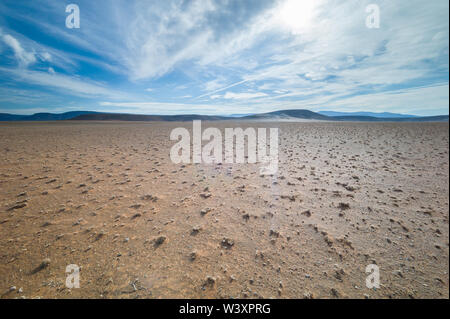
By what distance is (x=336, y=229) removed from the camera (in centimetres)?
365

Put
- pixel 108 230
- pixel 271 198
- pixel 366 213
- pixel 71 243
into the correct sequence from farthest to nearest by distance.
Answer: pixel 271 198, pixel 366 213, pixel 108 230, pixel 71 243

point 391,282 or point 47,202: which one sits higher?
point 47,202

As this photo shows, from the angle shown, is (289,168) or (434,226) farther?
(289,168)

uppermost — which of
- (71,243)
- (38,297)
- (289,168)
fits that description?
(289,168)

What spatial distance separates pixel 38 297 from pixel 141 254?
1.24 m

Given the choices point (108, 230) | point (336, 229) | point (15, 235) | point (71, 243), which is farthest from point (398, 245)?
point (15, 235)

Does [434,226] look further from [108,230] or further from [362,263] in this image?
Result: [108,230]

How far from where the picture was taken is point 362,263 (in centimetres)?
284

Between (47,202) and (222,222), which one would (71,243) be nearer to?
(47,202)

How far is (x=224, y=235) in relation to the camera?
3.51 m

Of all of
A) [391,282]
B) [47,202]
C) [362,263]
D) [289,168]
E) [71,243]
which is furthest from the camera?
[289,168]

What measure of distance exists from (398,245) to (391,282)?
107 cm

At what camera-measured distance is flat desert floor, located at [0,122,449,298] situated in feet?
8.09

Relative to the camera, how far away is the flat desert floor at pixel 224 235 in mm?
2467
